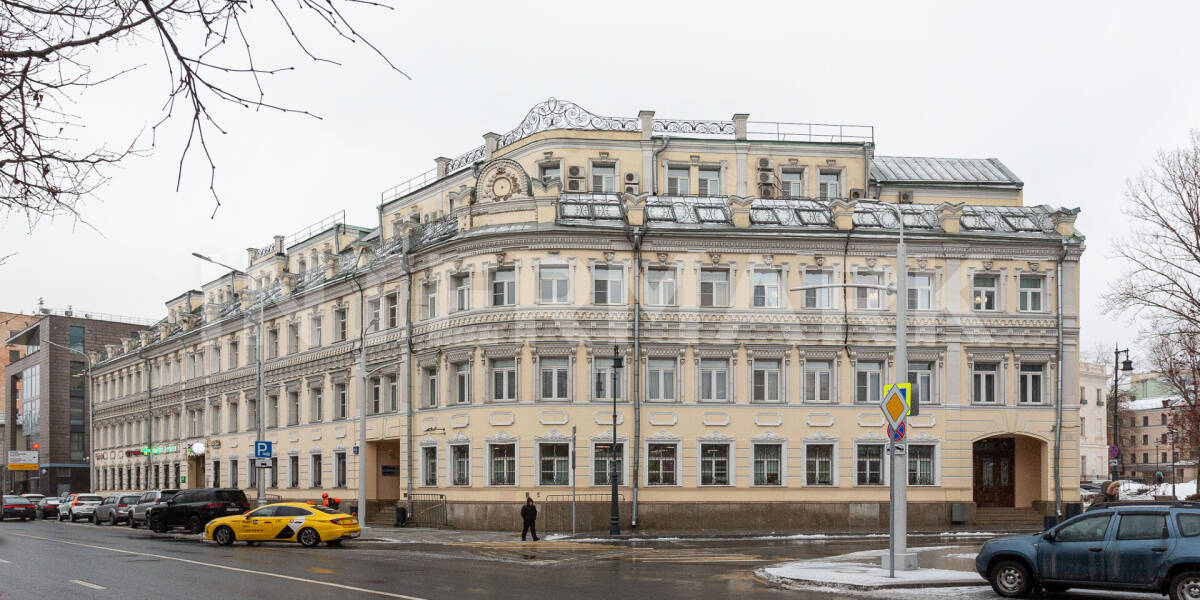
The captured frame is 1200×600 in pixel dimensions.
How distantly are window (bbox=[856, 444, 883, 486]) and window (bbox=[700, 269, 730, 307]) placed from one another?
736 cm

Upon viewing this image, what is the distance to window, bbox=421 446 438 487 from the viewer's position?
42375 mm

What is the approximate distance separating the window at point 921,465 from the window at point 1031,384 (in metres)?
4.18

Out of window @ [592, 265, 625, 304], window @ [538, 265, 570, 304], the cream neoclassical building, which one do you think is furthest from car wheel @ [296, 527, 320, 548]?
window @ [592, 265, 625, 304]

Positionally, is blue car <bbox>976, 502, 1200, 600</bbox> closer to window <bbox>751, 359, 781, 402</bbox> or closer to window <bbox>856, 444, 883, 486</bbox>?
window <bbox>751, 359, 781, 402</bbox>

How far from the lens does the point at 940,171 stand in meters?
48.3

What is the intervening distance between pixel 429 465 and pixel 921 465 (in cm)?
1812

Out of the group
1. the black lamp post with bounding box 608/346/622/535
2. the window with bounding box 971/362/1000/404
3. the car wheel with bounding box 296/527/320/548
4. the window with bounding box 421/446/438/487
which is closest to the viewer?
the car wheel with bounding box 296/527/320/548

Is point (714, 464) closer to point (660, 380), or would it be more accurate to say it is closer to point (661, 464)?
point (661, 464)

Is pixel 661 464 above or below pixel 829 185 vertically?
below

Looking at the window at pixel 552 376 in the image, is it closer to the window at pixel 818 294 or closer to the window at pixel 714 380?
the window at pixel 714 380

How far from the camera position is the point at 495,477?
4003 cm

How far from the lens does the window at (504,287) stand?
132 ft

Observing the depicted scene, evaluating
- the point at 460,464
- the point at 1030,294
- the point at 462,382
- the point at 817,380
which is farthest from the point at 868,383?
the point at 460,464

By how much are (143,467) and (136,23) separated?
73733 mm
